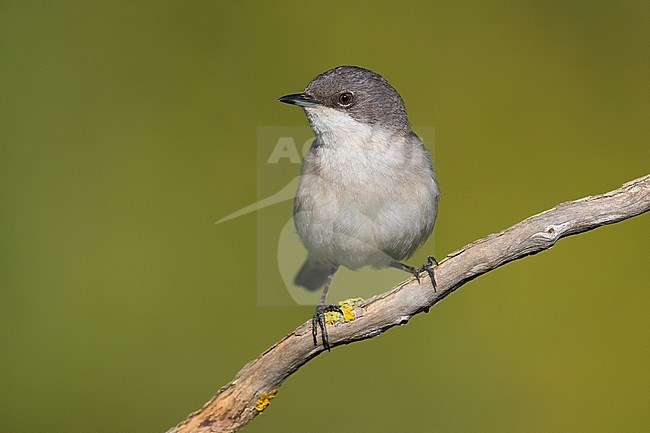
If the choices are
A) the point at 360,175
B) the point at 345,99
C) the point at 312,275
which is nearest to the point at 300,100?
the point at 345,99

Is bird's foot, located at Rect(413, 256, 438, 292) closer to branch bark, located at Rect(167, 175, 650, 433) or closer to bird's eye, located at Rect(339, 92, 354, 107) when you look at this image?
branch bark, located at Rect(167, 175, 650, 433)

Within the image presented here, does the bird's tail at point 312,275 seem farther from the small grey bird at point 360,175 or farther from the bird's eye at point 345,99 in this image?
the bird's eye at point 345,99

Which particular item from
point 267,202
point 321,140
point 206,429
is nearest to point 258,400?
point 206,429

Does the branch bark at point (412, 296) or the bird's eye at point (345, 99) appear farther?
the bird's eye at point (345, 99)

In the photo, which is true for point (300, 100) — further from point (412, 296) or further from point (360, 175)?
point (412, 296)

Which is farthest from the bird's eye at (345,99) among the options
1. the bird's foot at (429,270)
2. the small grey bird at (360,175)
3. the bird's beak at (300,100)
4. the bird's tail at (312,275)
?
the bird's tail at (312,275)
